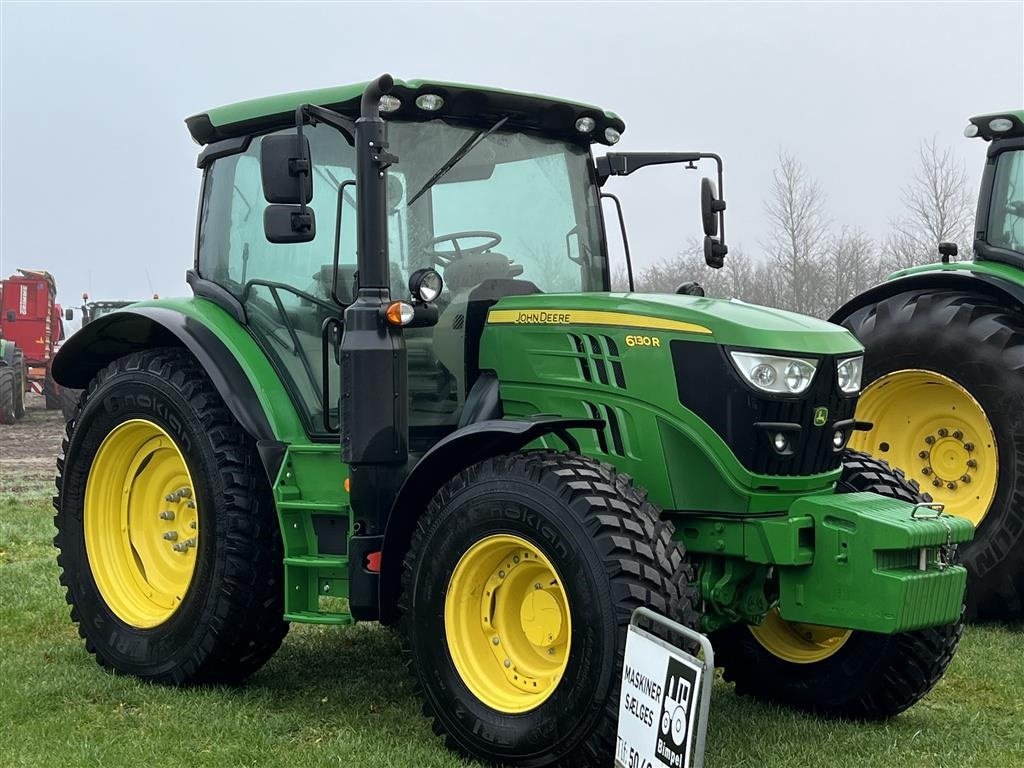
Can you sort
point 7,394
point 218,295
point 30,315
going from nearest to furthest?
point 218,295 < point 7,394 < point 30,315

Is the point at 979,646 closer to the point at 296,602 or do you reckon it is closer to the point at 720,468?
the point at 720,468

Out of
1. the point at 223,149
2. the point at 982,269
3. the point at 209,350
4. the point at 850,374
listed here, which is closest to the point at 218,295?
the point at 209,350

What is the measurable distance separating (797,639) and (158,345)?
10.0ft

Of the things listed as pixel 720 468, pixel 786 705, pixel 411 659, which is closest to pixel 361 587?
pixel 411 659

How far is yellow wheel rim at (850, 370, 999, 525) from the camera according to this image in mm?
6965

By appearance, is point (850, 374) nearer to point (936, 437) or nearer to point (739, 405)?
point (739, 405)

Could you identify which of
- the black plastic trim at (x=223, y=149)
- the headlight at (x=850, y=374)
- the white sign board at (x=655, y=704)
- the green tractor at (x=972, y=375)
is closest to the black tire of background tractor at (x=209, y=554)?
the black plastic trim at (x=223, y=149)

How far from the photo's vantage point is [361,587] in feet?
15.8

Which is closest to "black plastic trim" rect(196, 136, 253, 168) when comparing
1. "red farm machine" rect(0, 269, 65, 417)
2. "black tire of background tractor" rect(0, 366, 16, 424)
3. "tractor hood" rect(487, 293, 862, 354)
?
"tractor hood" rect(487, 293, 862, 354)

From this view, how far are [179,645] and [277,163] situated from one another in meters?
2.09

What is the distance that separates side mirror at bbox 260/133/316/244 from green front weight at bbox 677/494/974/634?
1.73 metres

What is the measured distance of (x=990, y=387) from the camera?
22.4 feet

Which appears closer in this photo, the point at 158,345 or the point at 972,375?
the point at 158,345

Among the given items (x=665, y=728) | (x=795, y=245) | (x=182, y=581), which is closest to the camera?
(x=665, y=728)
